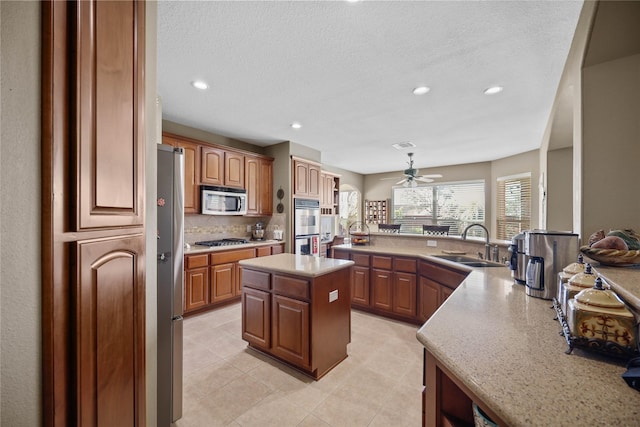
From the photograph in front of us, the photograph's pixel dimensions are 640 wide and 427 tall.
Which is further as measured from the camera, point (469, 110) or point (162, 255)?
point (469, 110)

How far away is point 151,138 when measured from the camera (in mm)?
1328

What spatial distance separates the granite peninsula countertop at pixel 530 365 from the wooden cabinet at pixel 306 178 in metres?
3.64

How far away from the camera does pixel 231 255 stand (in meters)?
3.74

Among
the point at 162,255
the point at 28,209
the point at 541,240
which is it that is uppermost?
the point at 28,209

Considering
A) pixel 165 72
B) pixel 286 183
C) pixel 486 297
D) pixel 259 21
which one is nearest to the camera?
pixel 486 297

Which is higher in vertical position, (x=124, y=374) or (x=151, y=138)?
(x=151, y=138)

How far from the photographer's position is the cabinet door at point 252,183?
4.35m

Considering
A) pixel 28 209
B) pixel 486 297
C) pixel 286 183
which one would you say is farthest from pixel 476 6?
pixel 286 183

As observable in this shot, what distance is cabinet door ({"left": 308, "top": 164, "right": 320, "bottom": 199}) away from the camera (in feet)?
16.3

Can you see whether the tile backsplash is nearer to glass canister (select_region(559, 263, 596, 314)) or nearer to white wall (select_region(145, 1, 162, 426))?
white wall (select_region(145, 1, 162, 426))

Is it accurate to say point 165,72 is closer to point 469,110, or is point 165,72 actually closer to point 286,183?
point 286,183

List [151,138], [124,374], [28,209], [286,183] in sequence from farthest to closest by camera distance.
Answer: [286,183], [151,138], [124,374], [28,209]

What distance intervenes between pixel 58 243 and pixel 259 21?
5.49 ft

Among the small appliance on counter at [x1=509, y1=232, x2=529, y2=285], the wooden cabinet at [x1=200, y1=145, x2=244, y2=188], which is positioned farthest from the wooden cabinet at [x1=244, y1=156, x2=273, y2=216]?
the small appliance on counter at [x1=509, y1=232, x2=529, y2=285]
